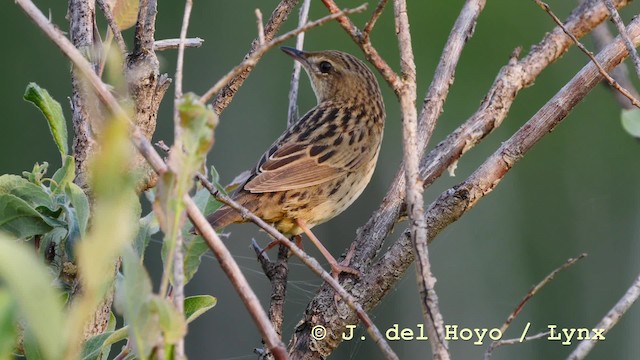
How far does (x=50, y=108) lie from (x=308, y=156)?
2.31m

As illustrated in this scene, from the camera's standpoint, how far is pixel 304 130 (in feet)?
13.8

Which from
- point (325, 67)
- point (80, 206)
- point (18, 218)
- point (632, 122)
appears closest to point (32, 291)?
point (80, 206)

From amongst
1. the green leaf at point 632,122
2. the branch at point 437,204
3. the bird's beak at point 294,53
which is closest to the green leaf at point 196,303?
the branch at point 437,204

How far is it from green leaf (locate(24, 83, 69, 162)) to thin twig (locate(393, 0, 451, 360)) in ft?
2.38

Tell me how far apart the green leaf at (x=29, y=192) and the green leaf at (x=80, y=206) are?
0.21 meters

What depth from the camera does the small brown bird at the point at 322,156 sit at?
384 centimetres

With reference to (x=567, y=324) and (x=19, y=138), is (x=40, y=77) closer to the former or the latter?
(x=19, y=138)

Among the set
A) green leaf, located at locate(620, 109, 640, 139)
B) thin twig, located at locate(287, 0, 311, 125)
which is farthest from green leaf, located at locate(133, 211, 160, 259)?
green leaf, located at locate(620, 109, 640, 139)

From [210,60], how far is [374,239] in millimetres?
5889

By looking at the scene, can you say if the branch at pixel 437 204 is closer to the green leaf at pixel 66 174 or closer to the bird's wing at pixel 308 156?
the green leaf at pixel 66 174

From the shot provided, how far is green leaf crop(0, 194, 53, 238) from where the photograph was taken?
1.69 meters

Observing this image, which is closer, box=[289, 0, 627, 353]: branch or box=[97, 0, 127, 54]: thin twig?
box=[97, 0, 127, 54]: thin twig

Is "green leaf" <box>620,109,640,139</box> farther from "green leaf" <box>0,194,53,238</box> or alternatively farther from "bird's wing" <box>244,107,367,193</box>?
"bird's wing" <box>244,107,367,193</box>

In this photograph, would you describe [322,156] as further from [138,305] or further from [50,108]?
[138,305]
